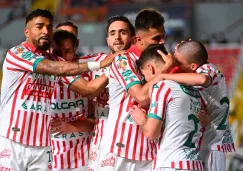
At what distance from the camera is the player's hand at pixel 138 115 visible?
6082 millimetres

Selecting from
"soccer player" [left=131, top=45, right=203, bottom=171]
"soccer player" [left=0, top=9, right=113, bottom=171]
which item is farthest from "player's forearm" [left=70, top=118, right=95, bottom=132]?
"soccer player" [left=131, top=45, right=203, bottom=171]

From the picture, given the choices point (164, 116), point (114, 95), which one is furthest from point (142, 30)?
point (164, 116)

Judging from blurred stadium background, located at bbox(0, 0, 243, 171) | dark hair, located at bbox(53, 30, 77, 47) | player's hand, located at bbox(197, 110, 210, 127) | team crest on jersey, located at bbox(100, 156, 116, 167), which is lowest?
team crest on jersey, located at bbox(100, 156, 116, 167)

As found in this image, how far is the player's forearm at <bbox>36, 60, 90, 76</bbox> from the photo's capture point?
6852mm

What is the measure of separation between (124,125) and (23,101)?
1.25 m

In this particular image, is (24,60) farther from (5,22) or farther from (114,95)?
(5,22)

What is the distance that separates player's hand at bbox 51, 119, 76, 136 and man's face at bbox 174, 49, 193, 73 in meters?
1.99

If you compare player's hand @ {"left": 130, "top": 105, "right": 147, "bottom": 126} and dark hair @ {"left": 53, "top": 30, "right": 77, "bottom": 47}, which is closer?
player's hand @ {"left": 130, "top": 105, "right": 147, "bottom": 126}

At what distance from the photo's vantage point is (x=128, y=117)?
6.46 m

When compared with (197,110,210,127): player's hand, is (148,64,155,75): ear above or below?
above

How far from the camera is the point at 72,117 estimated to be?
25.6 ft

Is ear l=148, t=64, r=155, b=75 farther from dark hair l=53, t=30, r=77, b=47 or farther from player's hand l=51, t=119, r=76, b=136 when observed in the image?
player's hand l=51, t=119, r=76, b=136

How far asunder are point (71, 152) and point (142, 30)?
2.13 metres

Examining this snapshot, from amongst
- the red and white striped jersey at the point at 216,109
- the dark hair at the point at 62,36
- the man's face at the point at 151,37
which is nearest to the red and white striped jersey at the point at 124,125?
the man's face at the point at 151,37
